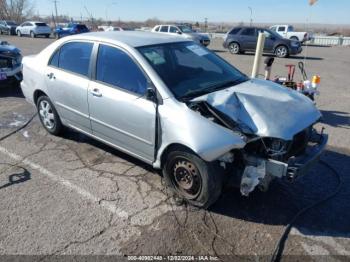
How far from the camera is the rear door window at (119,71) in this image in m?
3.67

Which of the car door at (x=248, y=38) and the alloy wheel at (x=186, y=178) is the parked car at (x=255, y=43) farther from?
the alloy wheel at (x=186, y=178)

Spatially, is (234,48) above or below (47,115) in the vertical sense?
below

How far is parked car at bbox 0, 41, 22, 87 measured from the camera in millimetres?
7973

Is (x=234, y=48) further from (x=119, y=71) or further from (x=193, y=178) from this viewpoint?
(x=193, y=178)

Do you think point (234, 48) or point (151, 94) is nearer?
point (151, 94)

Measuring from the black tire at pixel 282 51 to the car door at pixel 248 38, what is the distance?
1.46 meters

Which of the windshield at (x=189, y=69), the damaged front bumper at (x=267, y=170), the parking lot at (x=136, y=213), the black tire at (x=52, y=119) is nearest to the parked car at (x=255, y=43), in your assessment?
the parking lot at (x=136, y=213)

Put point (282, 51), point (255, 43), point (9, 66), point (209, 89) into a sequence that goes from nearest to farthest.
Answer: point (209, 89) → point (9, 66) → point (282, 51) → point (255, 43)

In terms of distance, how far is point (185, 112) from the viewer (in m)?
3.23

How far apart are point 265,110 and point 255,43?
16753 mm

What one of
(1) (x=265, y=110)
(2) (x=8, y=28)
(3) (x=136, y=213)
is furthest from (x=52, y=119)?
(2) (x=8, y=28)

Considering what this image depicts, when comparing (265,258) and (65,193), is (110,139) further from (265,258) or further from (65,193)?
(265,258)

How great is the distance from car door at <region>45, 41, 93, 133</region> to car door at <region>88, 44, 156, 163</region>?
20 centimetres

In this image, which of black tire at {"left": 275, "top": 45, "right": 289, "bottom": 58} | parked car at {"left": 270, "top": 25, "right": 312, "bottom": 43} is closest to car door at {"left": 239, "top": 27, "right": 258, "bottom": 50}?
black tire at {"left": 275, "top": 45, "right": 289, "bottom": 58}
